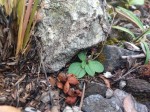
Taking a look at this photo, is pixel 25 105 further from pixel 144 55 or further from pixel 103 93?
pixel 144 55

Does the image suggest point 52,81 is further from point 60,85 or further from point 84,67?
point 84,67

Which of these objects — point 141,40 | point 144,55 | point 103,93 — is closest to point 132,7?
point 141,40

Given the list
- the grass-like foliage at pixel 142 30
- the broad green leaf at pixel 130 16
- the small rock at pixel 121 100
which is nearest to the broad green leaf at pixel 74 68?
the small rock at pixel 121 100

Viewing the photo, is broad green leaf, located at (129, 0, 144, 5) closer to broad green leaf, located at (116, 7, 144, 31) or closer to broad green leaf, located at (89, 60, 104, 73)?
broad green leaf, located at (116, 7, 144, 31)

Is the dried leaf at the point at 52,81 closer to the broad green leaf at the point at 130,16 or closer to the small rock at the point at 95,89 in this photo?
the small rock at the point at 95,89

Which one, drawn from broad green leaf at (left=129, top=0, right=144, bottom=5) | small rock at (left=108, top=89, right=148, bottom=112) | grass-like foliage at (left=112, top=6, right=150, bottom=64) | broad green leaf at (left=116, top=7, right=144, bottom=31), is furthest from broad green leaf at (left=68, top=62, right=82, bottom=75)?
broad green leaf at (left=129, top=0, right=144, bottom=5)
